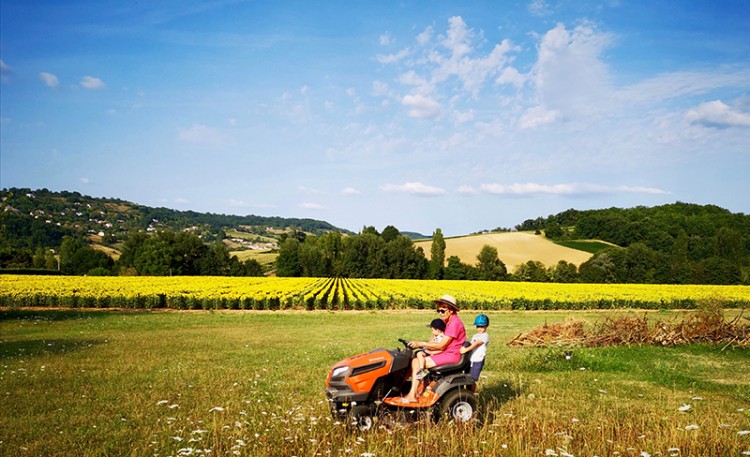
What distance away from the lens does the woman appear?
6.93 m

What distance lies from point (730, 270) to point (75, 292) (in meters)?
77.7

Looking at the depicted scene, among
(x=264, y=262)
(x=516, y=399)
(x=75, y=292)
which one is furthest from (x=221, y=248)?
(x=516, y=399)

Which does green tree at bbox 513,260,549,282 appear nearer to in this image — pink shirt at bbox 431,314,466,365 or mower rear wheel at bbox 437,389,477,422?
pink shirt at bbox 431,314,466,365

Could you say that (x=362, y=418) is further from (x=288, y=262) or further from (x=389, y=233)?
(x=389, y=233)

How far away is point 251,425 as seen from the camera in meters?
6.68

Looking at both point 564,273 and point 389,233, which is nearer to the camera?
point 564,273

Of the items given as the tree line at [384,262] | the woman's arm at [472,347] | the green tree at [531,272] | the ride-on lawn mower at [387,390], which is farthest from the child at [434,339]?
the tree line at [384,262]

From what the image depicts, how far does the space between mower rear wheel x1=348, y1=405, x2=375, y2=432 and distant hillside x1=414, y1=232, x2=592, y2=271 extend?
278ft

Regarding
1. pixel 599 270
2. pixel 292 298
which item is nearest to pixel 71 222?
pixel 292 298

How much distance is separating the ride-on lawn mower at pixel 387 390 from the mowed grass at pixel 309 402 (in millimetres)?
273

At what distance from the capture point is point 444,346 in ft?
23.4

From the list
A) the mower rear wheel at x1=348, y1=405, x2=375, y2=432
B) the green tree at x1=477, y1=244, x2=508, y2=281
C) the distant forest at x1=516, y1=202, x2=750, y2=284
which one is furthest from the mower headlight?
the green tree at x1=477, y1=244, x2=508, y2=281

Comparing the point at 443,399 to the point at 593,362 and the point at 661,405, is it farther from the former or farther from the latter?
the point at 593,362

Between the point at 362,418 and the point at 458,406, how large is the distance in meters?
1.42
